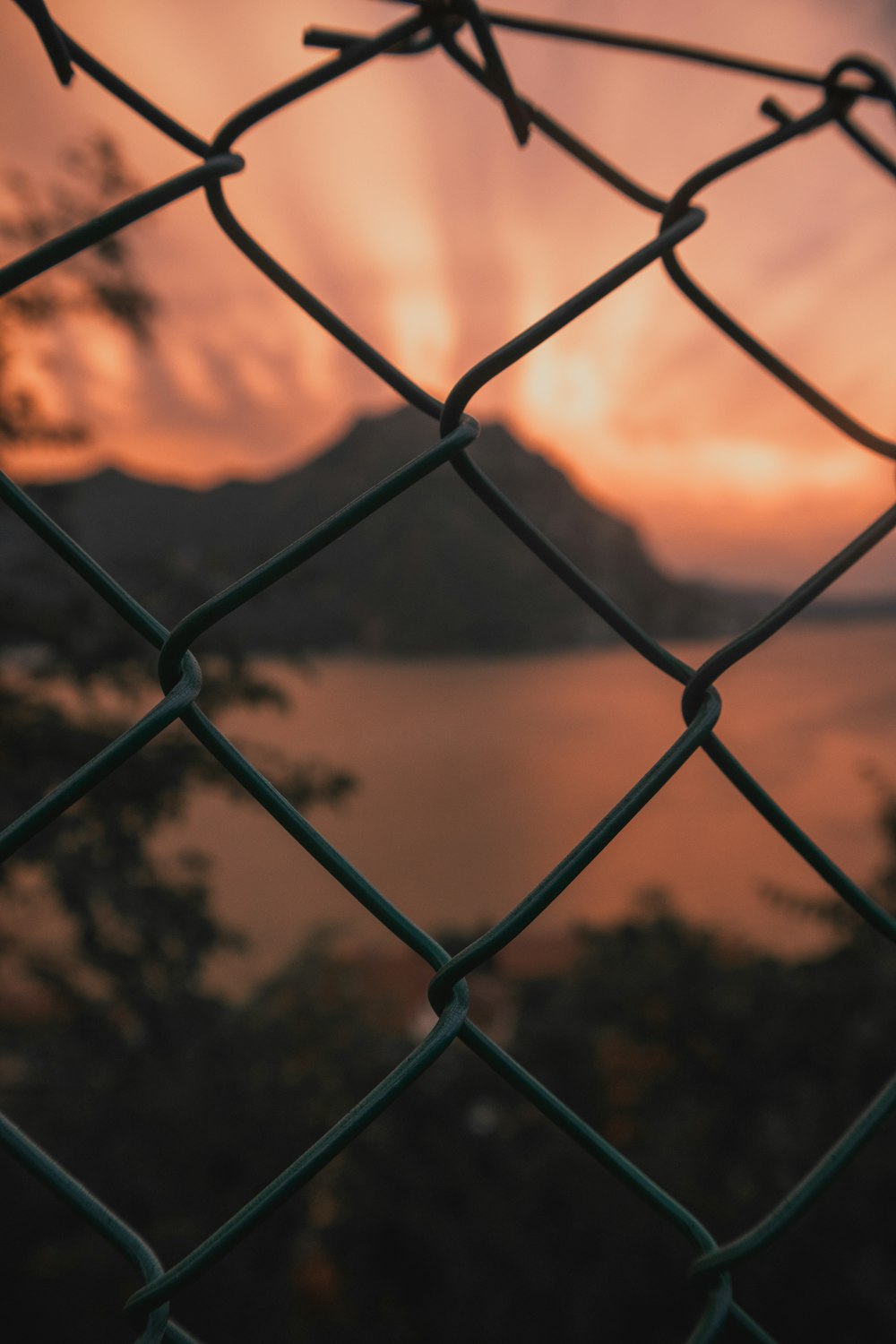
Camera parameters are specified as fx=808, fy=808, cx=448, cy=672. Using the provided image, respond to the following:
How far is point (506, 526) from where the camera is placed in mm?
472

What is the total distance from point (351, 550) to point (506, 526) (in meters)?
6.17

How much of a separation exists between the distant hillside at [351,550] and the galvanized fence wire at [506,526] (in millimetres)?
98

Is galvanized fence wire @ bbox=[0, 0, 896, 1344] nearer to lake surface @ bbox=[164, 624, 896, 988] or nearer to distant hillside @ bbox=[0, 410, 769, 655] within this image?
distant hillside @ bbox=[0, 410, 769, 655]

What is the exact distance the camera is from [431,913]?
1298 centimetres

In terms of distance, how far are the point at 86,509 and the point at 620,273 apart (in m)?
4.86

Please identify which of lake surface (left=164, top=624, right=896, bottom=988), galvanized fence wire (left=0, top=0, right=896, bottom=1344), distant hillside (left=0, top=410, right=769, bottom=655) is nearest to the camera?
galvanized fence wire (left=0, top=0, right=896, bottom=1344)

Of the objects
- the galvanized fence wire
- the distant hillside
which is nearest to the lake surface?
the distant hillside

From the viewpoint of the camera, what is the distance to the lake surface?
12.6m

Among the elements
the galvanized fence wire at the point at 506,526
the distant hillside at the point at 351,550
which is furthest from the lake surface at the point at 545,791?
the galvanized fence wire at the point at 506,526

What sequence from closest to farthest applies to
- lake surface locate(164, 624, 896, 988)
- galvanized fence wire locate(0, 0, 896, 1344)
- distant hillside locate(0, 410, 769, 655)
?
galvanized fence wire locate(0, 0, 896, 1344)
distant hillside locate(0, 410, 769, 655)
lake surface locate(164, 624, 896, 988)

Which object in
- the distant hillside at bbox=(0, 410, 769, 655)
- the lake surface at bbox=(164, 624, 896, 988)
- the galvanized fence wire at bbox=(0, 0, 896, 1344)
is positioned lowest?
the galvanized fence wire at bbox=(0, 0, 896, 1344)

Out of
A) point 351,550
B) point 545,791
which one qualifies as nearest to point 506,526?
point 351,550

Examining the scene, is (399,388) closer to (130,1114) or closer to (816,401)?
(816,401)

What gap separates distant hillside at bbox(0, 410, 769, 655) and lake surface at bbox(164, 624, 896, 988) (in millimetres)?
464
